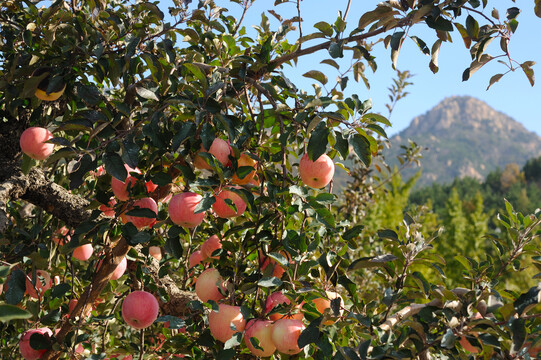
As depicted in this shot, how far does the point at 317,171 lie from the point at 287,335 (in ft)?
1.48

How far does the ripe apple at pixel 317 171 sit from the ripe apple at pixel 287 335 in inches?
15.6

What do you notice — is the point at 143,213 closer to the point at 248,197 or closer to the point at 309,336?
the point at 248,197

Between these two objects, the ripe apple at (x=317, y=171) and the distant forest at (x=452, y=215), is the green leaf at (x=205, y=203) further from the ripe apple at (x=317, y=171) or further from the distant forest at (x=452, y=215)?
the distant forest at (x=452, y=215)

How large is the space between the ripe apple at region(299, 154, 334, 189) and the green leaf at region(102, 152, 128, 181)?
0.49 meters

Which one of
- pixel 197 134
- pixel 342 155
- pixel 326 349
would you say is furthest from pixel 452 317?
pixel 197 134

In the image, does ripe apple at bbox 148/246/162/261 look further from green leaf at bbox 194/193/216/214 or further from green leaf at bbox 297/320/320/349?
green leaf at bbox 297/320/320/349

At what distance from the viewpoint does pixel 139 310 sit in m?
1.54

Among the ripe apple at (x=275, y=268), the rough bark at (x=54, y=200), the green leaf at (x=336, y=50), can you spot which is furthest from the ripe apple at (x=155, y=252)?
the green leaf at (x=336, y=50)

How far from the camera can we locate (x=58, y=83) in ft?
5.16

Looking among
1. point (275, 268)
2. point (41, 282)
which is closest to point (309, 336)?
point (275, 268)

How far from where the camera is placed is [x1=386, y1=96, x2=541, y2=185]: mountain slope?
390ft

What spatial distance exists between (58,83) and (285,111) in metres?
0.77

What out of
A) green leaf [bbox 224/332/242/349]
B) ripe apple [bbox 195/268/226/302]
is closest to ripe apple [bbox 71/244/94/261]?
ripe apple [bbox 195/268/226/302]

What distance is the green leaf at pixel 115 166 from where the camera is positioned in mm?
1230
